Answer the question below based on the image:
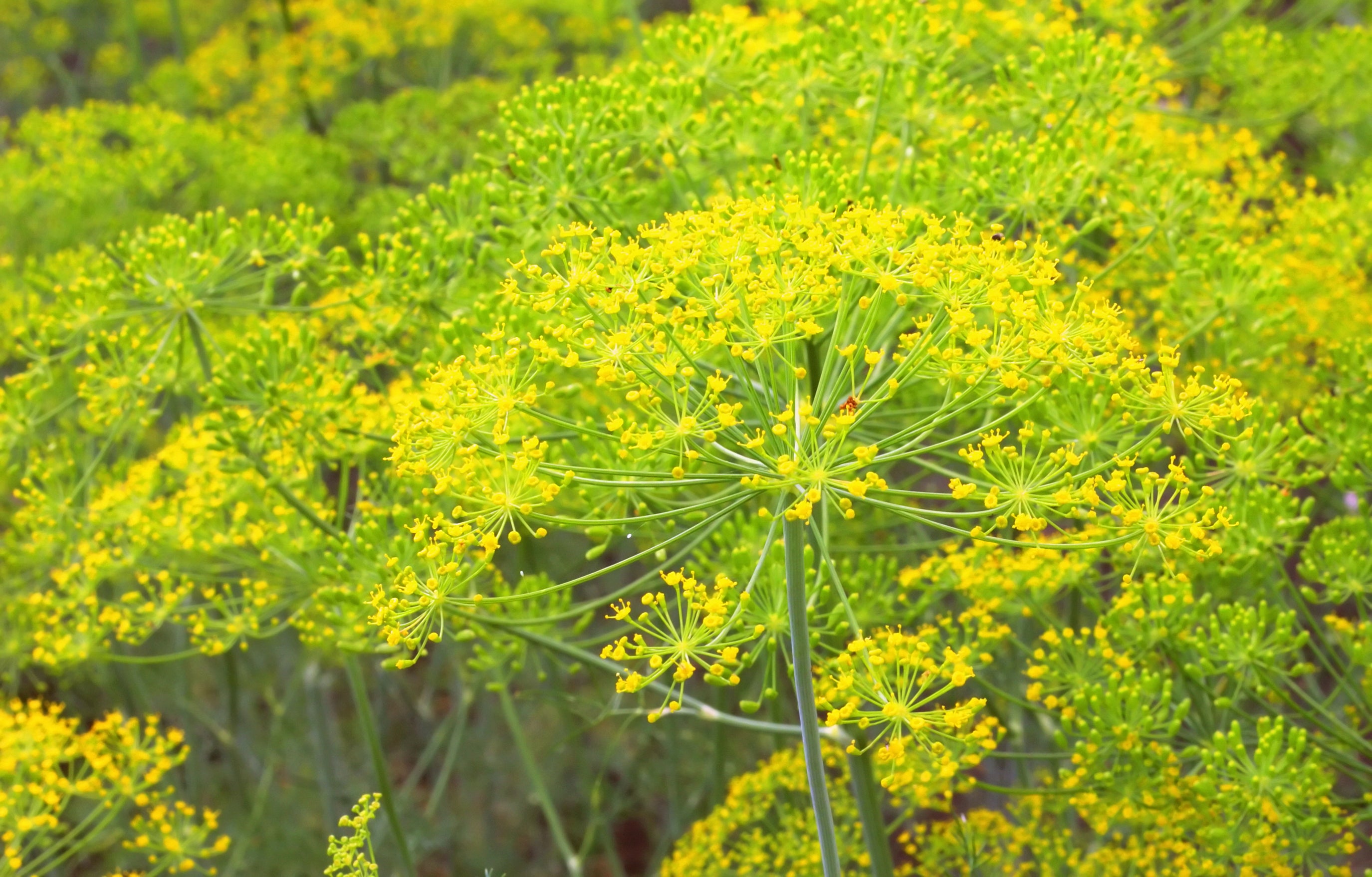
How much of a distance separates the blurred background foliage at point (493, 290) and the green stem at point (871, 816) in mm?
739

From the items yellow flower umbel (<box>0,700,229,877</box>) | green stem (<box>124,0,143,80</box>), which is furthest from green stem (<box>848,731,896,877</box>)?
green stem (<box>124,0,143,80</box>)

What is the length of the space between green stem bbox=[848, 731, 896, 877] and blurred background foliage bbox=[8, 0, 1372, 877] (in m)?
0.74

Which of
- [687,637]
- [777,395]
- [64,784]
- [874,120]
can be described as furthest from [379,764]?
[874,120]

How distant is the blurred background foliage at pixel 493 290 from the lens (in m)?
4.32

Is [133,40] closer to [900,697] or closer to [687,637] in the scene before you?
[687,637]

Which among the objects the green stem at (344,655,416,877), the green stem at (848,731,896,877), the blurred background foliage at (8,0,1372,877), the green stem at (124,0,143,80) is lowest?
the green stem at (848,731,896,877)

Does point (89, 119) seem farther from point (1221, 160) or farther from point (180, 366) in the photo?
point (1221, 160)

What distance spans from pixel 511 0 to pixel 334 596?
6768mm

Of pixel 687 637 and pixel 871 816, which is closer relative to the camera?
pixel 687 637

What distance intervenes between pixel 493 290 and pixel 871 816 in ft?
8.85

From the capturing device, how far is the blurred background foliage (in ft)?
14.2

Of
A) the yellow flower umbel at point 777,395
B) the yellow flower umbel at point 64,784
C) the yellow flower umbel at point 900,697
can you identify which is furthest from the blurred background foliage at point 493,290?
the yellow flower umbel at point 900,697

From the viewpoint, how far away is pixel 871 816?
3.97 m

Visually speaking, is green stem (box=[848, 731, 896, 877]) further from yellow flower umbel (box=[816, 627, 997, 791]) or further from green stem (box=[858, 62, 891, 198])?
green stem (box=[858, 62, 891, 198])
